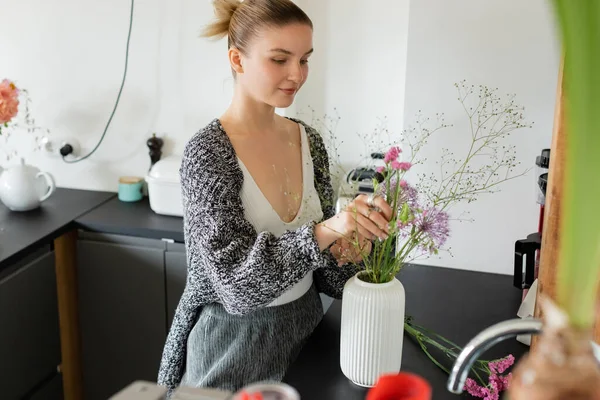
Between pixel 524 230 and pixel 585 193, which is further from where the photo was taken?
pixel 524 230

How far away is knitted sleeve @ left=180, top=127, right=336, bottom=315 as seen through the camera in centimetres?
128

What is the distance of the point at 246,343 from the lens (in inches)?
56.5

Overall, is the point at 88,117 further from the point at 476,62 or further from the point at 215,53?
the point at 476,62

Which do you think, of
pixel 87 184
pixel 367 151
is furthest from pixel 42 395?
pixel 367 151

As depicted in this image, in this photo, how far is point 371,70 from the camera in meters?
2.27

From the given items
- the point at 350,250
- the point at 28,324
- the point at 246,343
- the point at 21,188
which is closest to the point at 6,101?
the point at 21,188

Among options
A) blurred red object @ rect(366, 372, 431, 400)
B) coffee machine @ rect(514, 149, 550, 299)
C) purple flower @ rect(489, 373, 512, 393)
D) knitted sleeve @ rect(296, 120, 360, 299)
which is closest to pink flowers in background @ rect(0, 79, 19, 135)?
knitted sleeve @ rect(296, 120, 360, 299)

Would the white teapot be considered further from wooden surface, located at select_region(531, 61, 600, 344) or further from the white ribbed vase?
wooden surface, located at select_region(531, 61, 600, 344)

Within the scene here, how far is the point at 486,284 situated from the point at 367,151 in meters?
0.69

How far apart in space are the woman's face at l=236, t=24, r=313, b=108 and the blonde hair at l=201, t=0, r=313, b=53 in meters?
0.02

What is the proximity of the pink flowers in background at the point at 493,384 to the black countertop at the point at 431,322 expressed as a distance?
0.07ft

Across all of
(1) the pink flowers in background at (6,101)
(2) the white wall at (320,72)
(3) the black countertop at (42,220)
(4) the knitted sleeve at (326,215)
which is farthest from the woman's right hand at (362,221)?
(1) the pink flowers in background at (6,101)

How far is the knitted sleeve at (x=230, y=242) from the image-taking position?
128 cm

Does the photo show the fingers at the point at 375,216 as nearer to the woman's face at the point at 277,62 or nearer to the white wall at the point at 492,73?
the woman's face at the point at 277,62
